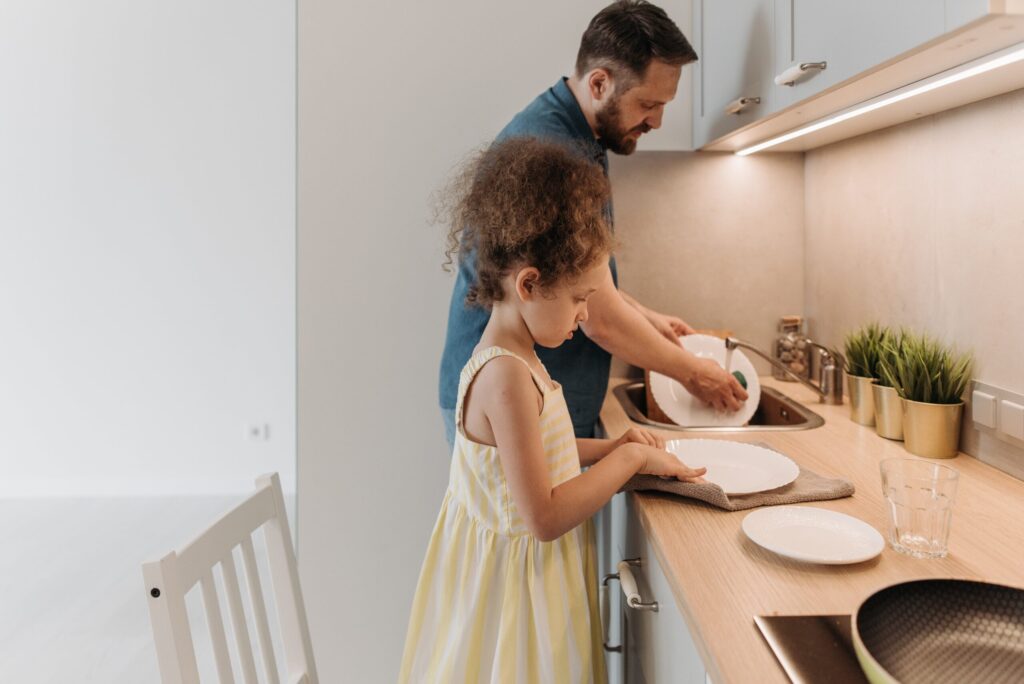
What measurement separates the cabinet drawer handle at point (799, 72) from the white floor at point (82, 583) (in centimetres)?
151

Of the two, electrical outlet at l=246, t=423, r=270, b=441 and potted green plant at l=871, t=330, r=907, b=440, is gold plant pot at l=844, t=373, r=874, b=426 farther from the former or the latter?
electrical outlet at l=246, t=423, r=270, b=441

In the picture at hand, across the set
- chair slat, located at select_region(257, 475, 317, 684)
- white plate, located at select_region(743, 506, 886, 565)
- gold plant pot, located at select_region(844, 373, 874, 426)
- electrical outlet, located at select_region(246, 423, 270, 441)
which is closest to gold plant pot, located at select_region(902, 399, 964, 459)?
gold plant pot, located at select_region(844, 373, 874, 426)

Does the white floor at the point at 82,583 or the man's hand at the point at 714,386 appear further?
the white floor at the point at 82,583

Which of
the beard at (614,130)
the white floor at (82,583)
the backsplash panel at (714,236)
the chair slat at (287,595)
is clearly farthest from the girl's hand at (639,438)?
the white floor at (82,583)

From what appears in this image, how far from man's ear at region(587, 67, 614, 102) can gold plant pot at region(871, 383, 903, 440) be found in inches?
27.9

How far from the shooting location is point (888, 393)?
52.0 inches

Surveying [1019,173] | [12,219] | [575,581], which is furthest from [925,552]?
[12,219]

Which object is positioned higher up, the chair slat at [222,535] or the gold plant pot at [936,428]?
the gold plant pot at [936,428]

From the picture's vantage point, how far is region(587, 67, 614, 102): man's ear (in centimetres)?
145

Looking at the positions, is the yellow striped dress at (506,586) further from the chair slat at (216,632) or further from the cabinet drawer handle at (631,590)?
the chair slat at (216,632)

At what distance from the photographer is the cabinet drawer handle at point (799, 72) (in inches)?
43.7

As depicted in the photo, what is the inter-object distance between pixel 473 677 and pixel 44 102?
408cm

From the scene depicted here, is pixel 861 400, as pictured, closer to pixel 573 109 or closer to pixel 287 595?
pixel 573 109

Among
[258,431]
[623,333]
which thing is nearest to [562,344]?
[623,333]
